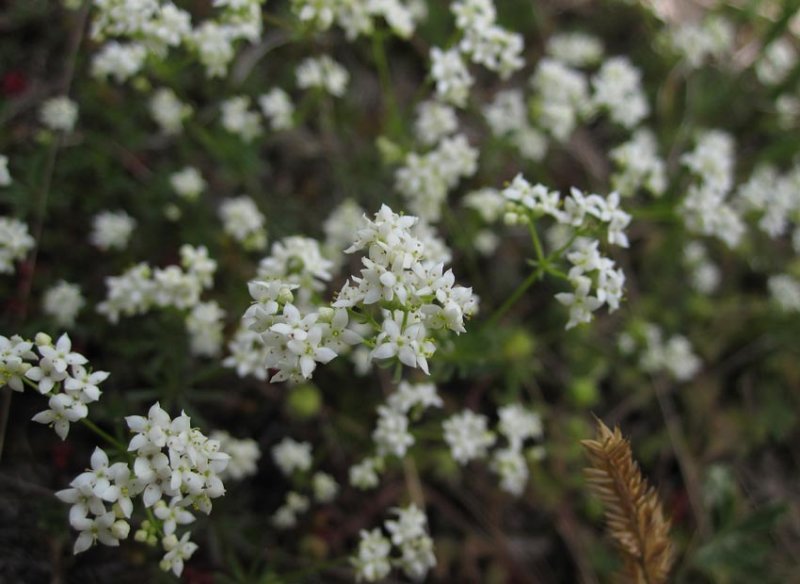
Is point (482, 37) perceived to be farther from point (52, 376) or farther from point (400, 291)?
point (52, 376)

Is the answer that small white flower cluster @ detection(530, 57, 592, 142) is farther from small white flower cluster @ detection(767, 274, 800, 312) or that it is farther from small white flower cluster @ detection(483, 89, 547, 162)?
small white flower cluster @ detection(767, 274, 800, 312)

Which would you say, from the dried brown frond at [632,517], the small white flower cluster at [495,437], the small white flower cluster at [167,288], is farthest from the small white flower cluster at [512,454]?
the small white flower cluster at [167,288]

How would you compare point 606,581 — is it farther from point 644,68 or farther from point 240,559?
point 644,68

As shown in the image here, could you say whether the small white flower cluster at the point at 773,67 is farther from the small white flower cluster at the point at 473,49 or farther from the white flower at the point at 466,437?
the white flower at the point at 466,437

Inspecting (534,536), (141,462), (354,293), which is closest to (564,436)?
(534,536)

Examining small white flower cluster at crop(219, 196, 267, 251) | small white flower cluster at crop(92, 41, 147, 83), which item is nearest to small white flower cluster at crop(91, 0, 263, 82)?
small white flower cluster at crop(92, 41, 147, 83)
